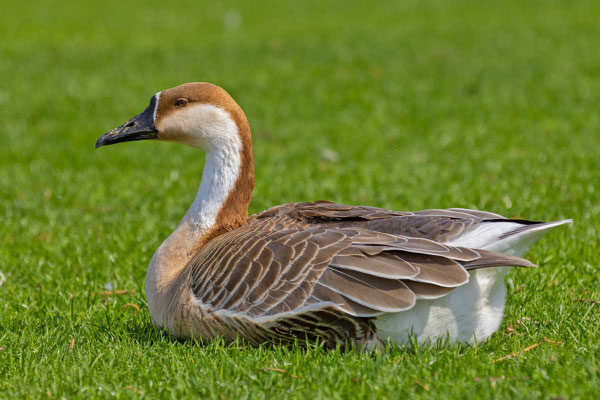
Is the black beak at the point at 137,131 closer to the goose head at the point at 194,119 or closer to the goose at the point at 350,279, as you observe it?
the goose head at the point at 194,119

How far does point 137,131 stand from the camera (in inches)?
188

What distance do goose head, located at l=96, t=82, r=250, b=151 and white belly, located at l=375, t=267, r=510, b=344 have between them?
5.32 feet

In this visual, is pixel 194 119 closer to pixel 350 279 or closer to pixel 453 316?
pixel 350 279

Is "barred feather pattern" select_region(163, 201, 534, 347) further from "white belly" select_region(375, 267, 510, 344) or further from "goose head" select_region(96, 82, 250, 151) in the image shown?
"goose head" select_region(96, 82, 250, 151)

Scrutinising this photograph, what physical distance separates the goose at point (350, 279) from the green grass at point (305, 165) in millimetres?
150

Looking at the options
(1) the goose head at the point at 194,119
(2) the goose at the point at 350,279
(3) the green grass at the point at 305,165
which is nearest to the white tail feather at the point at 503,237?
(2) the goose at the point at 350,279

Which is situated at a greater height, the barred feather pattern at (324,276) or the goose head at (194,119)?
the goose head at (194,119)

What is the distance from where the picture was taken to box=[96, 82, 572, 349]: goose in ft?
12.4

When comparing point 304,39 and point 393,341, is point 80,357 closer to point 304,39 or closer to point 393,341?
point 393,341

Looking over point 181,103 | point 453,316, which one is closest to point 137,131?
point 181,103

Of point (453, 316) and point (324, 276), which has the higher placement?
point (324, 276)

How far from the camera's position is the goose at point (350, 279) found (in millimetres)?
3785

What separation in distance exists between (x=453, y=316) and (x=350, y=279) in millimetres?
609

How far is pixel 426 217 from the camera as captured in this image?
427 cm
